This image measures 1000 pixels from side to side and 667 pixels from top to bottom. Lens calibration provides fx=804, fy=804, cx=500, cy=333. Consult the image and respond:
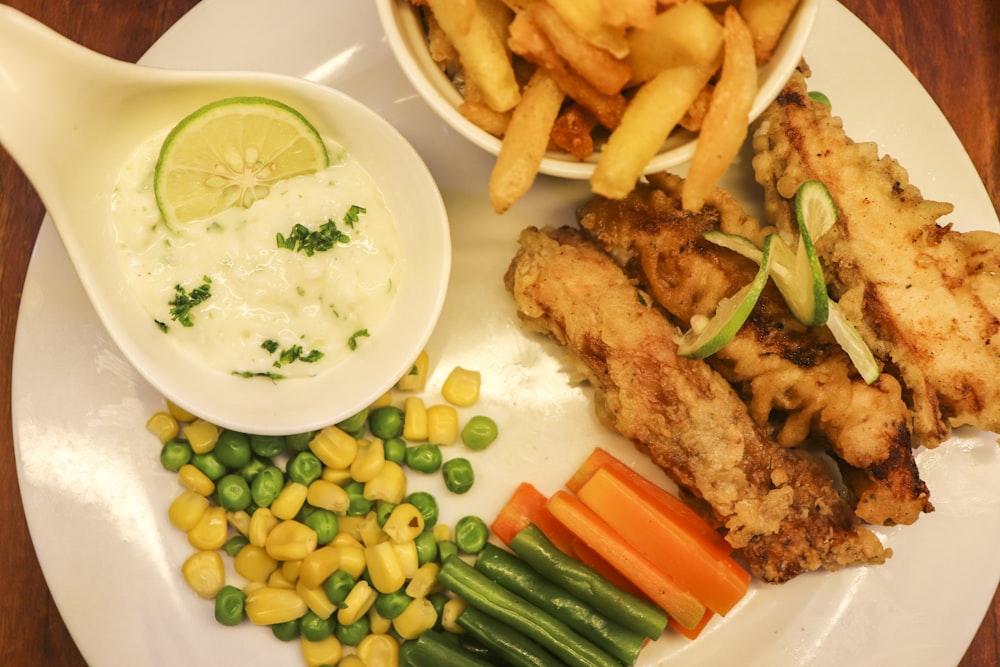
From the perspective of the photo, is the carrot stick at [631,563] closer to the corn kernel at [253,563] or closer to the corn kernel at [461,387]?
the corn kernel at [461,387]

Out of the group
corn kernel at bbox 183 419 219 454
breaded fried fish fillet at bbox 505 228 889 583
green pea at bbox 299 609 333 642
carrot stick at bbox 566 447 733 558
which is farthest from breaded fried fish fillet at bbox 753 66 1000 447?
corn kernel at bbox 183 419 219 454

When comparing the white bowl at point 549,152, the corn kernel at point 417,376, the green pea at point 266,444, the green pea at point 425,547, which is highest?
the white bowl at point 549,152

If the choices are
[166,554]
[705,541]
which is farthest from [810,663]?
[166,554]

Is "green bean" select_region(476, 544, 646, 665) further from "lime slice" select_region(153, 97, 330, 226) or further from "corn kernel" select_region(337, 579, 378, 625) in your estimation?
"lime slice" select_region(153, 97, 330, 226)

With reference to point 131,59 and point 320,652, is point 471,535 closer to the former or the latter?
point 320,652

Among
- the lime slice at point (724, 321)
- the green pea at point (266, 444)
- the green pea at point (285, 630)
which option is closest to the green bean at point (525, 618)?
the green pea at point (285, 630)

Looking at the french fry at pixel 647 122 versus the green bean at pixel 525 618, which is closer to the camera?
the french fry at pixel 647 122

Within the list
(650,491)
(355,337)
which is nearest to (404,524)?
(355,337)
